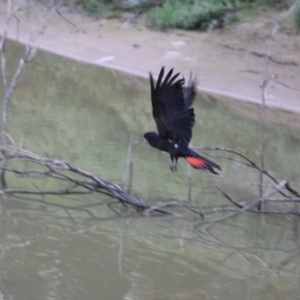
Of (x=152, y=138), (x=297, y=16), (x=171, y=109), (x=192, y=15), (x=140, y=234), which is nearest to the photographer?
(x=171, y=109)

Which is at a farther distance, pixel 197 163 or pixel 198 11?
pixel 198 11

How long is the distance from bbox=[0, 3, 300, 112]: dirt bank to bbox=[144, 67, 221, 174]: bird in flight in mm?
5207

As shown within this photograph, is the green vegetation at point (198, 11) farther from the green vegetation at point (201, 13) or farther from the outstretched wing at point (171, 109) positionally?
the outstretched wing at point (171, 109)

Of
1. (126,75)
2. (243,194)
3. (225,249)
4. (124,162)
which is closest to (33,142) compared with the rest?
(124,162)

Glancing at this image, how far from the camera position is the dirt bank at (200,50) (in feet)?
33.8

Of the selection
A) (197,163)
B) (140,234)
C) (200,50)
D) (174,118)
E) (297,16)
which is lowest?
(140,234)

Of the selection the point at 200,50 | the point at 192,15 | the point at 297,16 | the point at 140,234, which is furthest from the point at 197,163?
the point at 192,15

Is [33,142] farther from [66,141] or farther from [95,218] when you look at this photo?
[95,218]

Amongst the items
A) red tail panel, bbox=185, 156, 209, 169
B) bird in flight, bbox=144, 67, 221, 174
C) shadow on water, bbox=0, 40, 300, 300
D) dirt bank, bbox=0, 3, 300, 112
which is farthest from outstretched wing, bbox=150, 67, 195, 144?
dirt bank, bbox=0, 3, 300, 112

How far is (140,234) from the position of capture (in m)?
5.25

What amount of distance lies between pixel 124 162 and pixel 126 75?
4.28 meters

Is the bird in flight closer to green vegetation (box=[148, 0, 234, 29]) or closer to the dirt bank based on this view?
the dirt bank

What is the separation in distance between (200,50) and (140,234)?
22.4 feet

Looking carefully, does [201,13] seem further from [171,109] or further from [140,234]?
[171,109]
